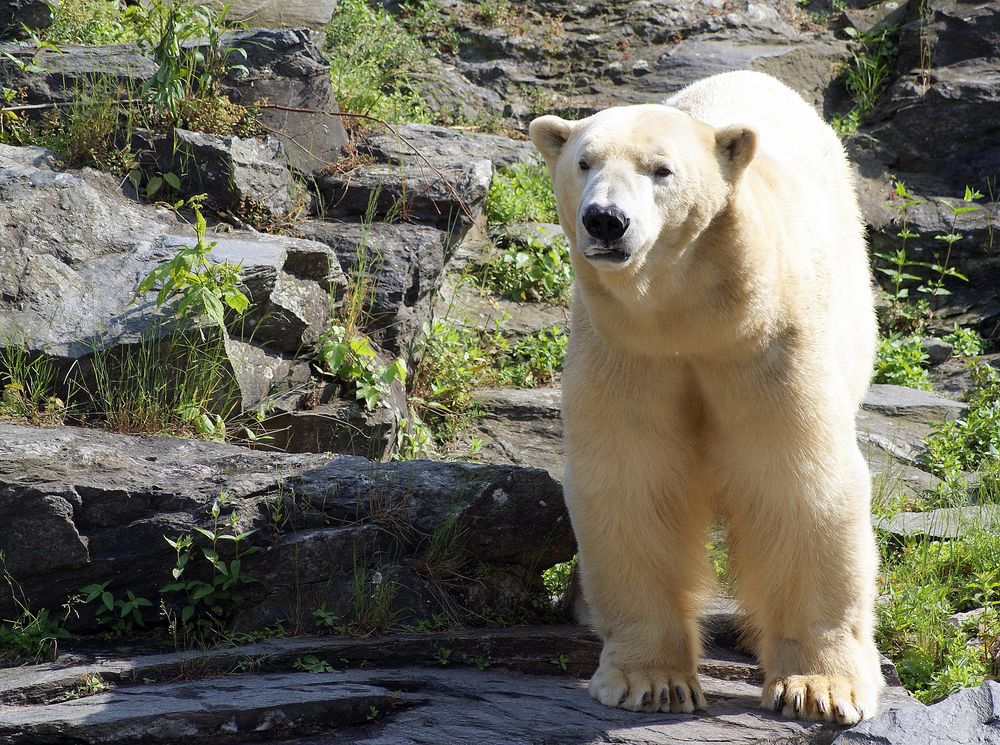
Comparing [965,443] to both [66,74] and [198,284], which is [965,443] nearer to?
[198,284]

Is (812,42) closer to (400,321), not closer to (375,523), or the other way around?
(400,321)

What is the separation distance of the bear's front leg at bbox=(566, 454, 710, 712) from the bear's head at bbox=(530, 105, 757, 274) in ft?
2.58

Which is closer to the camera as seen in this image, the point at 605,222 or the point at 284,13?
the point at 605,222

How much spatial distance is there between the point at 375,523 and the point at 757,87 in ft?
8.60

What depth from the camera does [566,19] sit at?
10.6 metres

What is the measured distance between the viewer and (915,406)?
6.68 metres

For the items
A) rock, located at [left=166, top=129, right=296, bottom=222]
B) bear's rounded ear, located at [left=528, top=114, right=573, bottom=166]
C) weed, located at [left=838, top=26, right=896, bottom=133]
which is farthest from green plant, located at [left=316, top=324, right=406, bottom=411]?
weed, located at [left=838, top=26, right=896, bottom=133]

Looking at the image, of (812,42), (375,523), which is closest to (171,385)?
(375,523)

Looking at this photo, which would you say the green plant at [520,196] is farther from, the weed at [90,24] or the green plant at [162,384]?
the green plant at [162,384]

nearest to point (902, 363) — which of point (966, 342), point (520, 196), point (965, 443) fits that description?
point (966, 342)

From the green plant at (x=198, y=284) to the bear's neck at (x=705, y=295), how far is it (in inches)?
80.3

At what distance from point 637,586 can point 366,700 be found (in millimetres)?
956

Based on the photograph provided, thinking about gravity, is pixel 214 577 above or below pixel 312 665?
above

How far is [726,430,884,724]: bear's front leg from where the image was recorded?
11.3 ft
